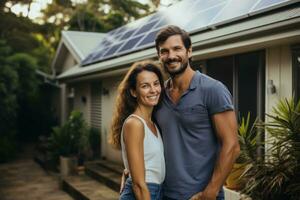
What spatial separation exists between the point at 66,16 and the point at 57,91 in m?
15.6

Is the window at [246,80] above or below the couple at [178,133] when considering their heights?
above

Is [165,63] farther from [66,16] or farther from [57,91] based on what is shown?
[66,16]

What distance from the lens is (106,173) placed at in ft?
30.9

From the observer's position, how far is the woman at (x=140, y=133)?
91.0 inches

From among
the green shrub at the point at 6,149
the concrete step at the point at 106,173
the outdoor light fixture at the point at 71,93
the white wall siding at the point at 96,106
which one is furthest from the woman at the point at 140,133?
the outdoor light fixture at the point at 71,93

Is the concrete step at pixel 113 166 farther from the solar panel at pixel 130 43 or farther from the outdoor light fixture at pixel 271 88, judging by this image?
the outdoor light fixture at pixel 271 88

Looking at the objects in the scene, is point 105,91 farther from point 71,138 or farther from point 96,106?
point 71,138

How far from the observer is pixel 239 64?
595 centimetres

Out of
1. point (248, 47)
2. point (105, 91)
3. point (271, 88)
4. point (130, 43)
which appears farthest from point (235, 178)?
point (105, 91)

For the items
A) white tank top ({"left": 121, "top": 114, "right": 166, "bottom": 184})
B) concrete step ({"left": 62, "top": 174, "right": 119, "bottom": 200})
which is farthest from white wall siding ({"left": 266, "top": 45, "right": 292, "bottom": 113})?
concrete step ({"left": 62, "top": 174, "right": 119, "bottom": 200})

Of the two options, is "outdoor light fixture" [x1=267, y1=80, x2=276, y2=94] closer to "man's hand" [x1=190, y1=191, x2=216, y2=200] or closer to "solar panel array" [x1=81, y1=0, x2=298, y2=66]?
"solar panel array" [x1=81, y1=0, x2=298, y2=66]

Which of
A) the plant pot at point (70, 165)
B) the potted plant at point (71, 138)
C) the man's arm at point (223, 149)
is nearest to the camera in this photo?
the man's arm at point (223, 149)

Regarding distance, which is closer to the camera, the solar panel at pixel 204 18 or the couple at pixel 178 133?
the couple at pixel 178 133

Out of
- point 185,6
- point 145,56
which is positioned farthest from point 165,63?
point 185,6
